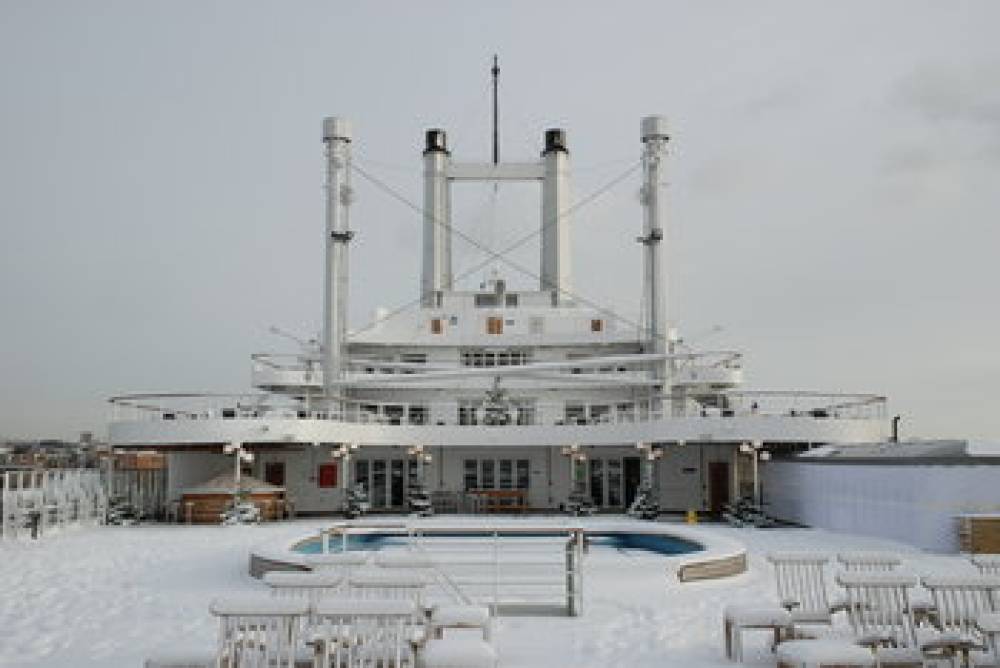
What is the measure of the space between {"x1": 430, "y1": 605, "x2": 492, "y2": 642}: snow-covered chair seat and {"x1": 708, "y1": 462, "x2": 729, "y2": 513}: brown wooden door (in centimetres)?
1977

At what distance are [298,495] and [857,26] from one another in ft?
63.4

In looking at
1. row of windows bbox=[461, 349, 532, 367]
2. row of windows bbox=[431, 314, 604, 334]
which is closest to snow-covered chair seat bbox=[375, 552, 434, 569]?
row of windows bbox=[461, 349, 532, 367]

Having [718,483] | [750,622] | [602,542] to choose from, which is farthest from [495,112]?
[750,622]

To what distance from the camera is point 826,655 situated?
6117 millimetres

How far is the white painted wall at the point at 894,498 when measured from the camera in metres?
16.1

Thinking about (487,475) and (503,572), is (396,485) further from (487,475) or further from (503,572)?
(503,572)

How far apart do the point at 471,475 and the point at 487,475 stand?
51cm

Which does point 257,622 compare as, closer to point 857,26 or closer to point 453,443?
point 857,26

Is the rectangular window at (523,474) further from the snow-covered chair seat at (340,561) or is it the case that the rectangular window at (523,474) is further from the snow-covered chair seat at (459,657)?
the snow-covered chair seat at (459,657)

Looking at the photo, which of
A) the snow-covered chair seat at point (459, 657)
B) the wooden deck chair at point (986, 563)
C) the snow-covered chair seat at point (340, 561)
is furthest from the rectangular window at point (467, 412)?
the snow-covered chair seat at point (459, 657)

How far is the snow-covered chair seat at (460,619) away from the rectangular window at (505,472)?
67.5 ft

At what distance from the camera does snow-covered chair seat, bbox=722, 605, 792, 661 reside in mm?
7723

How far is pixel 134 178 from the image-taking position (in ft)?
71.5

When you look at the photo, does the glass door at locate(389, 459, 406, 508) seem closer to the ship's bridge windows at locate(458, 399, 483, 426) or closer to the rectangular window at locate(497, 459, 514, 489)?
the ship's bridge windows at locate(458, 399, 483, 426)
